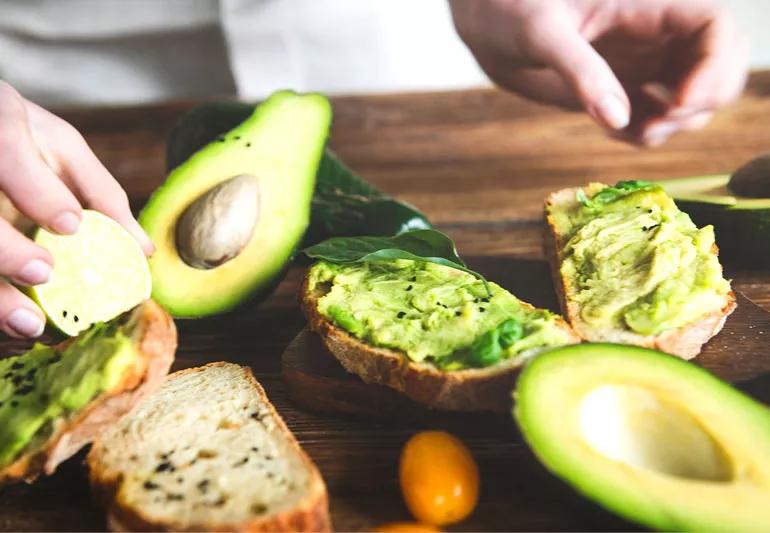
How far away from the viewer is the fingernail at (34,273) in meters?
1.85

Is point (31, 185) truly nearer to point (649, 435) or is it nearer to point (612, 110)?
point (649, 435)

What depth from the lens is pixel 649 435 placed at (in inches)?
65.2

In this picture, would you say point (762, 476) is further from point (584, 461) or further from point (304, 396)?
point (304, 396)

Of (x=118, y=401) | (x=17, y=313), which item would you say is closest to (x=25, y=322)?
(x=17, y=313)

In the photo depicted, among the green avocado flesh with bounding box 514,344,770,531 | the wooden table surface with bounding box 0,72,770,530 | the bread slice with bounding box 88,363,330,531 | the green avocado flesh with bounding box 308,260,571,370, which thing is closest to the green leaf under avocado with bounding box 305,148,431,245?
the wooden table surface with bounding box 0,72,770,530

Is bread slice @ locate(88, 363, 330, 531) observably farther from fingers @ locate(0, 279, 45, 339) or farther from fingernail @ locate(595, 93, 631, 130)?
fingernail @ locate(595, 93, 631, 130)

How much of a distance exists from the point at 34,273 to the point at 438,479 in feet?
3.20

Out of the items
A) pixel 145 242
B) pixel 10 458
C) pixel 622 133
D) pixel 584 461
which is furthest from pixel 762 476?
pixel 622 133

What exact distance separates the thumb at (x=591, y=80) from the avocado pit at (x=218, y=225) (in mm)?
1066

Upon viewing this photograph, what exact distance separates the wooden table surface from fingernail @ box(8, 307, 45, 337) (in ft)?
1.04

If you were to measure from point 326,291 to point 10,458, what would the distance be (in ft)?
2.73

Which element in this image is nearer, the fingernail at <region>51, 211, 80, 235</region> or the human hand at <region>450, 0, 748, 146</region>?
the fingernail at <region>51, 211, 80, 235</region>

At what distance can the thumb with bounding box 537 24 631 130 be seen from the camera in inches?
104

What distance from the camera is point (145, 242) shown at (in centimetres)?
225
